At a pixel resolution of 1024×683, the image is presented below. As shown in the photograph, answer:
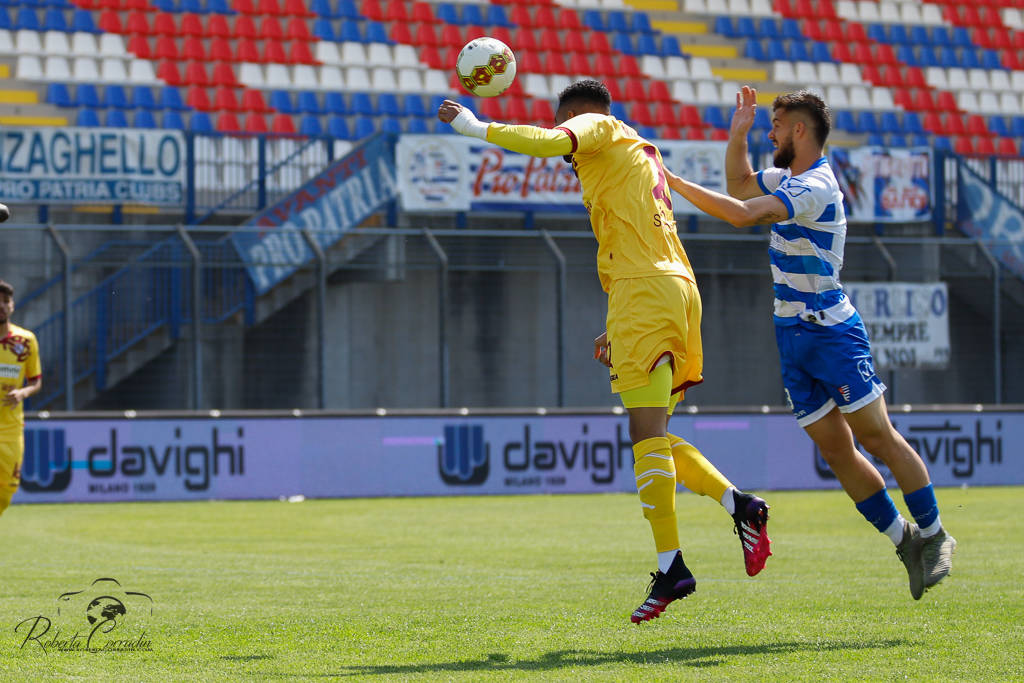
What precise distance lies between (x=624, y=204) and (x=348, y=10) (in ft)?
59.6

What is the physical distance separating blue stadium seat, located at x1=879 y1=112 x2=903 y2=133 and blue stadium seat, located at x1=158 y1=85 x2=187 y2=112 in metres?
12.4

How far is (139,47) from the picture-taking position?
20812 mm

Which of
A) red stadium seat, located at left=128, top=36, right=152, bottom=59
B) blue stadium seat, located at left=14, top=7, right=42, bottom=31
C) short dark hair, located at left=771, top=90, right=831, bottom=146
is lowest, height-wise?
Result: short dark hair, located at left=771, top=90, right=831, bottom=146

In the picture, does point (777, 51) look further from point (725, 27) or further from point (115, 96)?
point (115, 96)

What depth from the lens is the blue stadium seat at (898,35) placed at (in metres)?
26.8

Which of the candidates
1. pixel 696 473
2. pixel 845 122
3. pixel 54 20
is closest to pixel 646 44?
pixel 845 122

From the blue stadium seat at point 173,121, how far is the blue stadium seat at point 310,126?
1.77m

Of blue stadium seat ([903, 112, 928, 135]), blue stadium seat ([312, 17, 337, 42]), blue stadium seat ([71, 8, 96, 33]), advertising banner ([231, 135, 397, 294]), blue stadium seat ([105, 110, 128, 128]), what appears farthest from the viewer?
blue stadium seat ([903, 112, 928, 135])

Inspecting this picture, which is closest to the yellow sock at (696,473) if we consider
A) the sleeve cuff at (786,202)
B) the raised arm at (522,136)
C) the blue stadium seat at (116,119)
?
the sleeve cuff at (786,202)

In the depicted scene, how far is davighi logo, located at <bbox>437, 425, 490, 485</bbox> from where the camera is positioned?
16109 millimetres

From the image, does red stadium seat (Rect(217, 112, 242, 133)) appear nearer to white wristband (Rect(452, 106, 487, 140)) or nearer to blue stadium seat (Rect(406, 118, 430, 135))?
blue stadium seat (Rect(406, 118, 430, 135))

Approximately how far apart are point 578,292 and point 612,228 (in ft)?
43.9

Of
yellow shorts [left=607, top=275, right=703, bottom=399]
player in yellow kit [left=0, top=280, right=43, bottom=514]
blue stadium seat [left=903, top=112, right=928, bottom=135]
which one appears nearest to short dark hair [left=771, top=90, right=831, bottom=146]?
yellow shorts [left=607, top=275, right=703, bottom=399]

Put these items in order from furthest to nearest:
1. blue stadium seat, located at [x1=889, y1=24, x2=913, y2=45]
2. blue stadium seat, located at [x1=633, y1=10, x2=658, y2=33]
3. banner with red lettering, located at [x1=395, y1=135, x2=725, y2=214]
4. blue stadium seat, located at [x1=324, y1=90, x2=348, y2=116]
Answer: blue stadium seat, located at [x1=889, y1=24, x2=913, y2=45] < blue stadium seat, located at [x1=633, y1=10, x2=658, y2=33] < blue stadium seat, located at [x1=324, y1=90, x2=348, y2=116] < banner with red lettering, located at [x1=395, y1=135, x2=725, y2=214]
